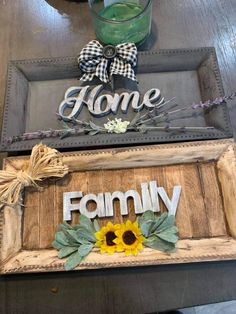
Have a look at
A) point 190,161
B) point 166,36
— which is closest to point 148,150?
point 190,161

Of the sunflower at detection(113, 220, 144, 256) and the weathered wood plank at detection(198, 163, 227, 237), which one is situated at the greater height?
the weathered wood plank at detection(198, 163, 227, 237)

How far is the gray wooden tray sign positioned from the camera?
2.00ft

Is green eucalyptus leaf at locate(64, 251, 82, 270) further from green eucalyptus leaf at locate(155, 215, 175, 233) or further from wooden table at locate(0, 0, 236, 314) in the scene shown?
green eucalyptus leaf at locate(155, 215, 175, 233)

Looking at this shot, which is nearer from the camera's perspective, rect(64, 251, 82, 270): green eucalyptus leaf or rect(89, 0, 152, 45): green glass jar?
rect(64, 251, 82, 270): green eucalyptus leaf

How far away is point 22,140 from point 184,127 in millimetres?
310

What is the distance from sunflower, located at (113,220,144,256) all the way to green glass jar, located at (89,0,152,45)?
1.31 ft

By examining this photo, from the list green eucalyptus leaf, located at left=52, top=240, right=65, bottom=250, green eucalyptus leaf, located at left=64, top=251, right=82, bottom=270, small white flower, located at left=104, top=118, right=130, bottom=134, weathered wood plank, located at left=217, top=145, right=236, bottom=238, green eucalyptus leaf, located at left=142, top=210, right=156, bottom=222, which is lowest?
green eucalyptus leaf, located at left=64, top=251, right=82, bottom=270

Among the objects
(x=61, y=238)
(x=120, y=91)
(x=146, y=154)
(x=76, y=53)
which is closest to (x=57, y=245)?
(x=61, y=238)

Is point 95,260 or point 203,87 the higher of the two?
point 203,87

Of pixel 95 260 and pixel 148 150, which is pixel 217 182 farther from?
pixel 95 260

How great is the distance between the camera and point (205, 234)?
552 mm

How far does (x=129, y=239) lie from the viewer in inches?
21.0

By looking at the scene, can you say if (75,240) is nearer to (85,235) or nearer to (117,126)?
(85,235)

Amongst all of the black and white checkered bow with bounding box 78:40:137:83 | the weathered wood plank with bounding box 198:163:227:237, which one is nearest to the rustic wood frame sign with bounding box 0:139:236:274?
the weathered wood plank with bounding box 198:163:227:237
